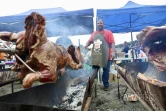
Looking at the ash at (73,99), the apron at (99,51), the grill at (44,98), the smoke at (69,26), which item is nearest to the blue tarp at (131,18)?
the smoke at (69,26)

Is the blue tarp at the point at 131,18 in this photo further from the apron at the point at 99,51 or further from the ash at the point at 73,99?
the ash at the point at 73,99

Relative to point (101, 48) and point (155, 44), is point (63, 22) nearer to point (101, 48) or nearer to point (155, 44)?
point (101, 48)

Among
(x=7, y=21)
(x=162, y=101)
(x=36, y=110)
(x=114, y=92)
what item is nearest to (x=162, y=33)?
(x=162, y=101)

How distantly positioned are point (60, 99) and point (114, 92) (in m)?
2.89

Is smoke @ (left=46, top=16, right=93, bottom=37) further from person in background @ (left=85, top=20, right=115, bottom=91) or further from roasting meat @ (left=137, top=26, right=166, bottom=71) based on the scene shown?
roasting meat @ (left=137, top=26, right=166, bottom=71)

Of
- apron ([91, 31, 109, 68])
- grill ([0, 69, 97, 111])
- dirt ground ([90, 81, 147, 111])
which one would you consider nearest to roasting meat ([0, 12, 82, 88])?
grill ([0, 69, 97, 111])

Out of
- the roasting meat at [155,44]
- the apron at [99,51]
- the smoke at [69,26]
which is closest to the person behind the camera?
the roasting meat at [155,44]

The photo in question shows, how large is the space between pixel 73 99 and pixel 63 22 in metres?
5.72

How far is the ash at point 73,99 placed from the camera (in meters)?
3.19

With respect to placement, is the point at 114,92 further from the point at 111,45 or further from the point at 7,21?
the point at 7,21

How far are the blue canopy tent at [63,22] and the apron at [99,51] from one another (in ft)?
9.87

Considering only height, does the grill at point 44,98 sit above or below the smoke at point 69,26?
below

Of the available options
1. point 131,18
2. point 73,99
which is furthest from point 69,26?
point 73,99

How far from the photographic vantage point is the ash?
3191 millimetres
